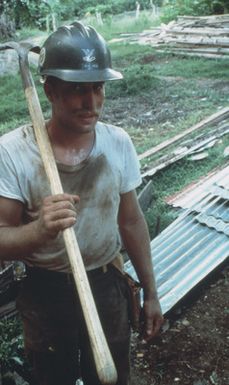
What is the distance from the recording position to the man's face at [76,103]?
1910mm

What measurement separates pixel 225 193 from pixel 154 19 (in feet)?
61.0

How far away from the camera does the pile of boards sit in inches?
529

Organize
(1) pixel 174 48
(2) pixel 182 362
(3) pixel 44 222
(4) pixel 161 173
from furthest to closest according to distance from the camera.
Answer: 1. (1) pixel 174 48
2. (4) pixel 161 173
3. (2) pixel 182 362
4. (3) pixel 44 222

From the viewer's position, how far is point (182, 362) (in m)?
3.25

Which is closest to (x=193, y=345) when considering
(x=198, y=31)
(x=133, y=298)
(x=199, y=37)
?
(x=133, y=298)

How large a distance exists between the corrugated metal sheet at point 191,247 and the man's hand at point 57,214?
2047mm

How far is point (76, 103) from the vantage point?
6.25 ft

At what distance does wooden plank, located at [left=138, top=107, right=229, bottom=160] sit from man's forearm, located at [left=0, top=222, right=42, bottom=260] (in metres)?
4.69

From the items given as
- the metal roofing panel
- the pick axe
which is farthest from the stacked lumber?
the pick axe

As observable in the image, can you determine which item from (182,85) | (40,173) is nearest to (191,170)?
(40,173)

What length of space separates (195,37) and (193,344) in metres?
12.9

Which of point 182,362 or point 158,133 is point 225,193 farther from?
point 158,133

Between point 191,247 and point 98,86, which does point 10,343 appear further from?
point 98,86

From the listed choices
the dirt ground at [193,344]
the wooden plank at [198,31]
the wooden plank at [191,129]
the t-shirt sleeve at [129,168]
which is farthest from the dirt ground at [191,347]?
the wooden plank at [198,31]
